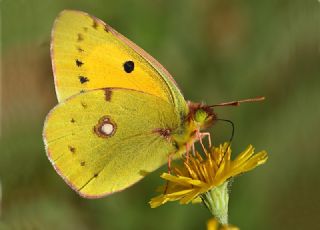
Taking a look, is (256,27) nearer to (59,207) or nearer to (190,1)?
(190,1)

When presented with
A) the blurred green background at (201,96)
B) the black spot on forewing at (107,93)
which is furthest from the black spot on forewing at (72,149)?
the blurred green background at (201,96)

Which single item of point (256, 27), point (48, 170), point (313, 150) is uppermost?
point (256, 27)

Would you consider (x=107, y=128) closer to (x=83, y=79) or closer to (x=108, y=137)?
(x=108, y=137)

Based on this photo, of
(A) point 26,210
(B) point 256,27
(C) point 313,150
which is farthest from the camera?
(B) point 256,27

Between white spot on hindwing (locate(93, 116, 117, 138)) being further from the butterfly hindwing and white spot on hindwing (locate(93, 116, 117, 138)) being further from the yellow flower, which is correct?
the yellow flower

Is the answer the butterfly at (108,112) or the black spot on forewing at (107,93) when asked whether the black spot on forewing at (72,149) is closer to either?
the butterfly at (108,112)

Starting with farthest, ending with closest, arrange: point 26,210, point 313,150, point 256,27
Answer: point 256,27, point 313,150, point 26,210

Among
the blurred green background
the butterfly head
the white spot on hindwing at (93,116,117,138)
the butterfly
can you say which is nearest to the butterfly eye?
the butterfly

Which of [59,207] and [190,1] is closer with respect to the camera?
[59,207]

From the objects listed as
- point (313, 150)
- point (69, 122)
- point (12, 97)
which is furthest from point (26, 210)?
point (313, 150)
